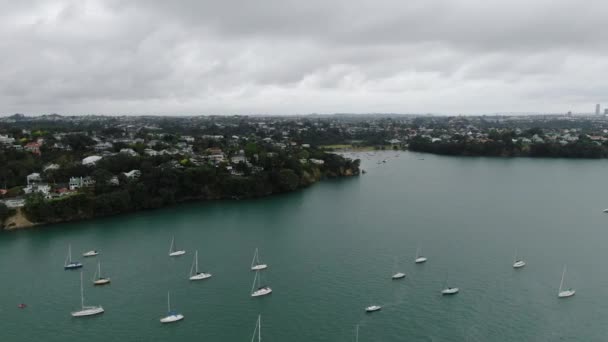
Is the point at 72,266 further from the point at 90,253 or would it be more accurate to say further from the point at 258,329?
the point at 258,329

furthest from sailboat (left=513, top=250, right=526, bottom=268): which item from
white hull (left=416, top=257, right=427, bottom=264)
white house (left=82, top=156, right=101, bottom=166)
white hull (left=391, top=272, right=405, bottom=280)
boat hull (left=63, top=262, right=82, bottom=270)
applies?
white house (left=82, top=156, right=101, bottom=166)

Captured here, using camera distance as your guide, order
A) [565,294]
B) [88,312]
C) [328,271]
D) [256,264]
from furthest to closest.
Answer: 1. [256,264]
2. [328,271]
3. [565,294]
4. [88,312]

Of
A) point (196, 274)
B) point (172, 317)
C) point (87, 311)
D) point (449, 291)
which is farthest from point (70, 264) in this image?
point (449, 291)

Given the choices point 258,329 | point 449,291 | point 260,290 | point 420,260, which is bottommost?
point 258,329

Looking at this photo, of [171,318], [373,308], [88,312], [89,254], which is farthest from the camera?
[89,254]

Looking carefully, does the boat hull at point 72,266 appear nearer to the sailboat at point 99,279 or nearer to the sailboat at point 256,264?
the sailboat at point 99,279

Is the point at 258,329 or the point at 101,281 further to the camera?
the point at 101,281

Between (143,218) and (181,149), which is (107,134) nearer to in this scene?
(181,149)

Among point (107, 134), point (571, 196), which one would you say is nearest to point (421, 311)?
point (571, 196)

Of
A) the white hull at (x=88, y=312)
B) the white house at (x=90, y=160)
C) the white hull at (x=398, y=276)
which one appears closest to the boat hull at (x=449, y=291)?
the white hull at (x=398, y=276)
